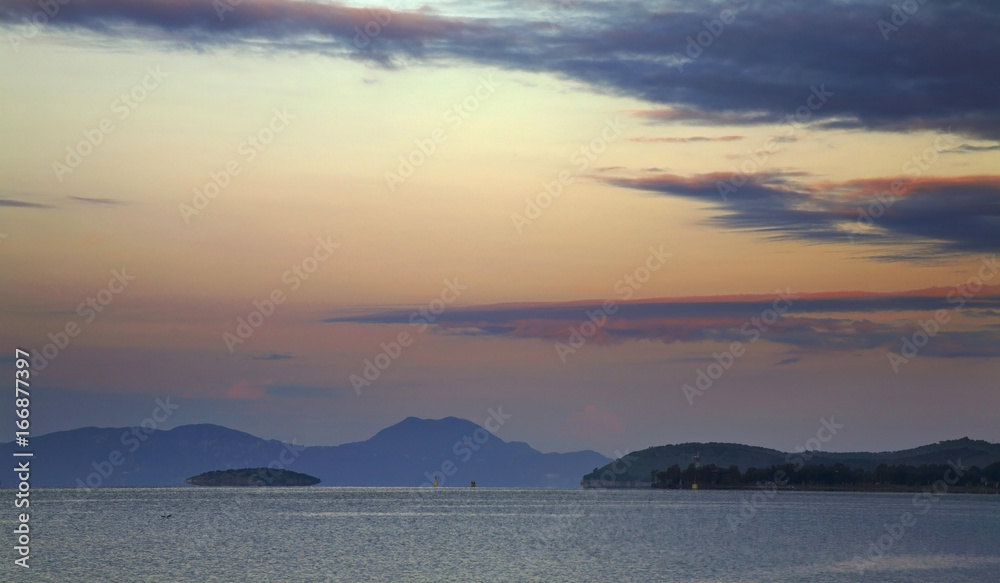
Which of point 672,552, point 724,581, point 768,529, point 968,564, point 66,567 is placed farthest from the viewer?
point 768,529

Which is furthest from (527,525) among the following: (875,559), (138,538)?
(875,559)

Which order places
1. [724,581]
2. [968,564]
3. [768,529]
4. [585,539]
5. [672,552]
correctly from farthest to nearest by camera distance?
1. [768,529]
2. [585,539]
3. [672,552]
4. [968,564]
5. [724,581]

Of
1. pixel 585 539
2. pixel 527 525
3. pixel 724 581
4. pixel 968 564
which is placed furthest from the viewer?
pixel 527 525

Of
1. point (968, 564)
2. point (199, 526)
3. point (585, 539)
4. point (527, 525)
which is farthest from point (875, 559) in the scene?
point (199, 526)

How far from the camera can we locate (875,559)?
109 m

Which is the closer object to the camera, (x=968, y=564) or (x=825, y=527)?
(x=968, y=564)

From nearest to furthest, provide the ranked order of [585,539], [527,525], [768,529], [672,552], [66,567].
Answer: [66,567] → [672,552] → [585,539] → [768,529] → [527,525]

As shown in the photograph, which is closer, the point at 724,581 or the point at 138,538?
the point at 724,581

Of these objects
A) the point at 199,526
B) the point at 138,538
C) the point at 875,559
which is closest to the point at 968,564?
the point at 875,559

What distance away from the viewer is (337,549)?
388ft

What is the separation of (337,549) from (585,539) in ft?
116

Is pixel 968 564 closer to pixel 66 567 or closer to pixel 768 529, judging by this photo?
pixel 768 529

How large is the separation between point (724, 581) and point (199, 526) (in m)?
108

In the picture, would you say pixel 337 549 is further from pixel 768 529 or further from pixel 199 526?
pixel 768 529
